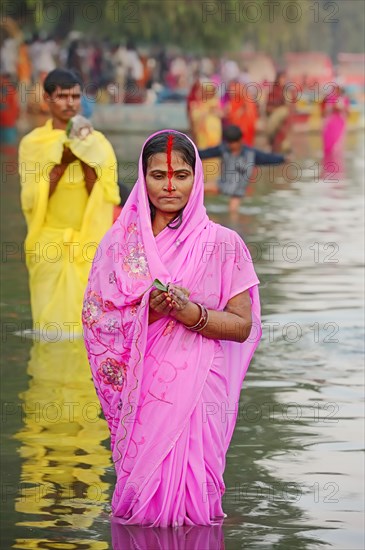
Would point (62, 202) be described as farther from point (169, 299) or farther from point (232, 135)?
point (232, 135)

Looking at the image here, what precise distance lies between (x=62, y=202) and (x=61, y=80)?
766mm

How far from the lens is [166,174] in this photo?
19.3 feet

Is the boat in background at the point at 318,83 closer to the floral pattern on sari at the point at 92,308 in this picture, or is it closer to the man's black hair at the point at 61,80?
the man's black hair at the point at 61,80

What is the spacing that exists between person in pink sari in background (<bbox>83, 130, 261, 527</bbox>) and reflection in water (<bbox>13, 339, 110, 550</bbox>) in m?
0.46

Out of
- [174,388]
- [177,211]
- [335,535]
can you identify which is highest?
[177,211]

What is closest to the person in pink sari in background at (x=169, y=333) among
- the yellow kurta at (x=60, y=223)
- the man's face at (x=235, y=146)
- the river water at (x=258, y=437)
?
the river water at (x=258, y=437)

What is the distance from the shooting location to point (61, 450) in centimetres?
767

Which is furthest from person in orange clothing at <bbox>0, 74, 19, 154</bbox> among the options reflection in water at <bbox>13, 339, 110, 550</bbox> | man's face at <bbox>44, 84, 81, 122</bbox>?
reflection in water at <bbox>13, 339, 110, 550</bbox>

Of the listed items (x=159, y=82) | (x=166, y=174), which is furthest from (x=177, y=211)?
(x=159, y=82)

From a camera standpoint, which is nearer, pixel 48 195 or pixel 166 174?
pixel 166 174

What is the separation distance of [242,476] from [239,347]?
4.13 feet

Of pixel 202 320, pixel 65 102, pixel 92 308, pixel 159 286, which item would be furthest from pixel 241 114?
pixel 159 286

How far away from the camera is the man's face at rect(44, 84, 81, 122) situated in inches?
385

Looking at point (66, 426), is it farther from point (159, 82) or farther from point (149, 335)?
point (159, 82)
